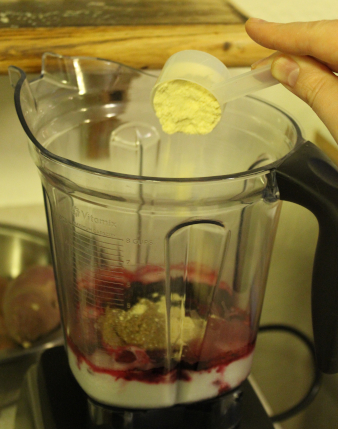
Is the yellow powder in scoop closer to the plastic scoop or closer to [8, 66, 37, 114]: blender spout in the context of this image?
the plastic scoop

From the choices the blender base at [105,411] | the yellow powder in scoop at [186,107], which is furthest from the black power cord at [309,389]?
the yellow powder in scoop at [186,107]

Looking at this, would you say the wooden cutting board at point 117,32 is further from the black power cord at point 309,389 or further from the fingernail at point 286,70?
the black power cord at point 309,389

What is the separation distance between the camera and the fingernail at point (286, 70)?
0.36 meters

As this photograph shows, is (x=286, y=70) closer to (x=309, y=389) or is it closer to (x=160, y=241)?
(x=160, y=241)

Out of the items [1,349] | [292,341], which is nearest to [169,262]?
[1,349]

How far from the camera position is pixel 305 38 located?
0.34 meters

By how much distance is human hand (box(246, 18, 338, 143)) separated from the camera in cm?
34

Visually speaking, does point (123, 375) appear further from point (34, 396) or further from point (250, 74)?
point (250, 74)

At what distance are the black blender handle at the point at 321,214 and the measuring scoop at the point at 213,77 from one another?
0.23 ft

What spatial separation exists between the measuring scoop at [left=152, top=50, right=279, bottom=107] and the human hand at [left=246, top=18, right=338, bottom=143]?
2cm

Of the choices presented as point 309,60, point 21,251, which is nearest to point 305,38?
point 309,60

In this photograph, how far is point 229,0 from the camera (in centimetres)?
67

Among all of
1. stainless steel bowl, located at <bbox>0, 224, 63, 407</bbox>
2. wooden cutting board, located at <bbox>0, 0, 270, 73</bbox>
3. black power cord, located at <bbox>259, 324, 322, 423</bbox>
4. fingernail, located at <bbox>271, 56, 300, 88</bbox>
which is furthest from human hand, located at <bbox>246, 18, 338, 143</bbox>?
stainless steel bowl, located at <bbox>0, 224, 63, 407</bbox>

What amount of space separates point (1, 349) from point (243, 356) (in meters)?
0.37
